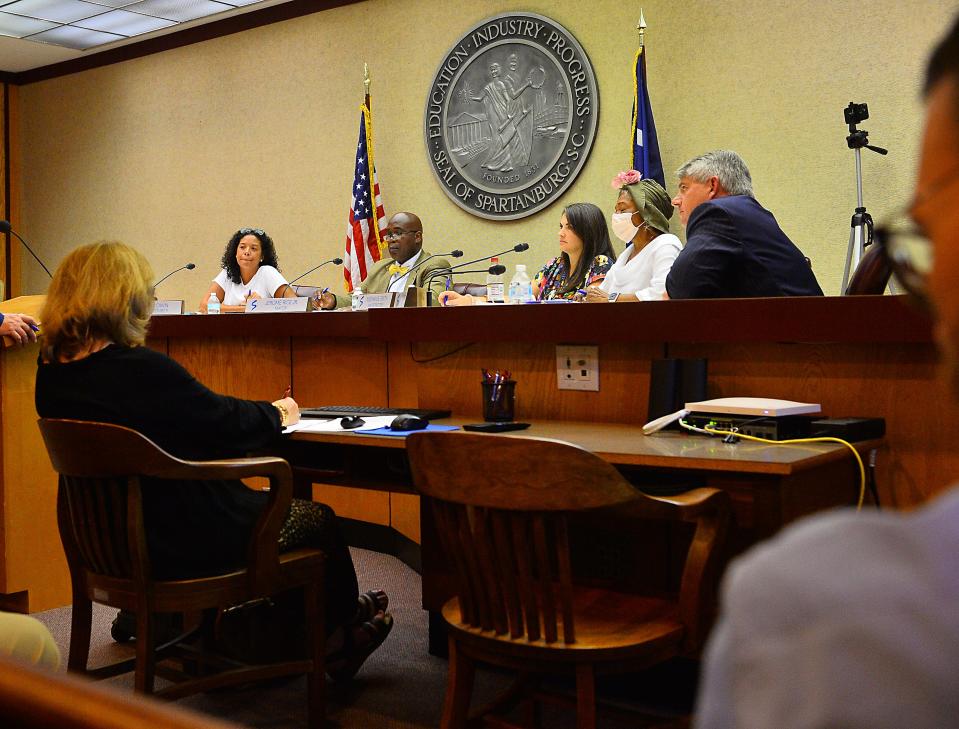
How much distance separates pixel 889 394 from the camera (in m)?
2.37

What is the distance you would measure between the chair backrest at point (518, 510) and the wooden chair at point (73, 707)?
1.19 metres

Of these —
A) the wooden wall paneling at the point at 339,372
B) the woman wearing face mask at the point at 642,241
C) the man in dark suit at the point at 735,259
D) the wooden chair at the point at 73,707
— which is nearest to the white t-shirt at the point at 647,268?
the woman wearing face mask at the point at 642,241

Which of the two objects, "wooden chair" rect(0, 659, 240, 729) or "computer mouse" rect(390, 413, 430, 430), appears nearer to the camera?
"wooden chair" rect(0, 659, 240, 729)

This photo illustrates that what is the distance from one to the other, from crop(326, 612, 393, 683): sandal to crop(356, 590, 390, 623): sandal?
0.02 meters

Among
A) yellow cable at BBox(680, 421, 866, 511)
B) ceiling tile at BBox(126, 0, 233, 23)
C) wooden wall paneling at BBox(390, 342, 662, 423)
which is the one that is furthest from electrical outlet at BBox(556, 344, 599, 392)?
ceiling tile at BBox(126, 0, 233, 23)

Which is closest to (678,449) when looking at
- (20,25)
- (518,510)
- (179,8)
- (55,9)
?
(518,510)

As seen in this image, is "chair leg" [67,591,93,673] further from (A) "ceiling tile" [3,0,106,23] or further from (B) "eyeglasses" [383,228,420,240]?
(A) "ceiling tile" [3,0,106,23]

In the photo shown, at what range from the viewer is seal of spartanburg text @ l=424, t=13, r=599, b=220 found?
240 inches

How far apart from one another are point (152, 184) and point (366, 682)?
6.52 m

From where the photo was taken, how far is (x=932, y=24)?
502 cm

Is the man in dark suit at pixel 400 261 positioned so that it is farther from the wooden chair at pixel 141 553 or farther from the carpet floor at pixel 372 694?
the wooden chair at pixel 141 553

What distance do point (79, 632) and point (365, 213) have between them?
4.74 meters

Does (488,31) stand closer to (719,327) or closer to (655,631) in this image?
(719,327)

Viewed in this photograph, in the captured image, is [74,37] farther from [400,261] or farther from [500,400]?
[500,400]
